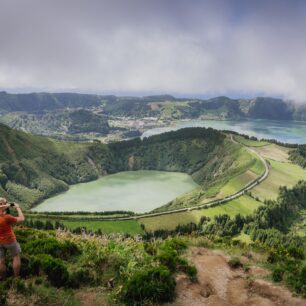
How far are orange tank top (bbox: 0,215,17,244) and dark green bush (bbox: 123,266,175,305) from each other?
5750 millimetres

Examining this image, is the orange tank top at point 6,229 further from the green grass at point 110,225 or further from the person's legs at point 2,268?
the green grass at point 110,225

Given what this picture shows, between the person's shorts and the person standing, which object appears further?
the person's shorts

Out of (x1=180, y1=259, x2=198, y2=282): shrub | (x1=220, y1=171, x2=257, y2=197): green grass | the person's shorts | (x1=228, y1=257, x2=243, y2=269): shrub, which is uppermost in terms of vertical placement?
the person's shorts

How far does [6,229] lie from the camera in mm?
17578

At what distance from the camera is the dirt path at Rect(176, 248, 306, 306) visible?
1933 cm

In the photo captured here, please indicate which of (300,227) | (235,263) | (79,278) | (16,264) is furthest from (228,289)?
(300,227)

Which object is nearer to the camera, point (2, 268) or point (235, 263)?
point (2, 268)

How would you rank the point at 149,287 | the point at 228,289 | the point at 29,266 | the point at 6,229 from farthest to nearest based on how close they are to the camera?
the point at 228,289 → the point at 29,266 → the point at 149,287 → the point at 6,229

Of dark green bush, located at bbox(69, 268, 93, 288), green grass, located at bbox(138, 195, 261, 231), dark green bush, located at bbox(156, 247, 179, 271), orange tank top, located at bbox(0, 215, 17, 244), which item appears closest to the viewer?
orange tank top, located at bbox(0, 215, 17, 244)

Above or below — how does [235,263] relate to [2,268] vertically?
below

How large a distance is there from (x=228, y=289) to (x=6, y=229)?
1195cm

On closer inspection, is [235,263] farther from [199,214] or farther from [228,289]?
[199,214]

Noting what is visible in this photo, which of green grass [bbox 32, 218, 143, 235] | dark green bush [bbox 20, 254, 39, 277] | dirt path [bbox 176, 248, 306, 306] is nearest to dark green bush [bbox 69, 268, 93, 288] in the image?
dark green bush [bbox 20, 254, 39, 277]

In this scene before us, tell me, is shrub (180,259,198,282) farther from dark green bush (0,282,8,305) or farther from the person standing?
dark green bush (0,282,8,305)
